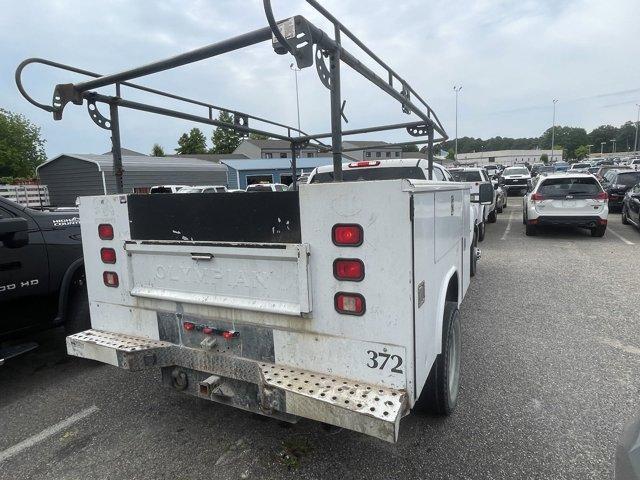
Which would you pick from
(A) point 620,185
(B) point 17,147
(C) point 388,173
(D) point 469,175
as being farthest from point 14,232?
(B) point 17,147

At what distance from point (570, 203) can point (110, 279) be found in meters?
11.0

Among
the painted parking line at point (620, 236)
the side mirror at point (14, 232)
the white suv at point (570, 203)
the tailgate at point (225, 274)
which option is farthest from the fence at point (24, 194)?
the painted parking line at point (620, 236)

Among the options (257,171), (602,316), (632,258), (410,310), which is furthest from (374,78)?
(257,171)

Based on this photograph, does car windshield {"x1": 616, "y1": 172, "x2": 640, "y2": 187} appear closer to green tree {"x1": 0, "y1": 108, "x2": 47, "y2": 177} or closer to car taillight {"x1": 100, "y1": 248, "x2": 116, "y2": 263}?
car taillight {"x1": 100, "y1": 248, "x2": 116, "y2": 263}

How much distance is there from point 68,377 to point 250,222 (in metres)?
2.86

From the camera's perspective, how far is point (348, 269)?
2.25 meters

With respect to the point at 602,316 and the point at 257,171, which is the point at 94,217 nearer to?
the point at 602,316

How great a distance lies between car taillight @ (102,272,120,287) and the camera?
3068mm

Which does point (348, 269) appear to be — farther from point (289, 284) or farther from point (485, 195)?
point (485, 195)

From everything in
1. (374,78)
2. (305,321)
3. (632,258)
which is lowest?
(632,258)

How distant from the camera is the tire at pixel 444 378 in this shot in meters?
2.84

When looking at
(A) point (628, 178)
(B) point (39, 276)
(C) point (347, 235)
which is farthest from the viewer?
(A) point (628, 178)

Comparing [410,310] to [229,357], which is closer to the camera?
[410,310]

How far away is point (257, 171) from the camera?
1421 inches
